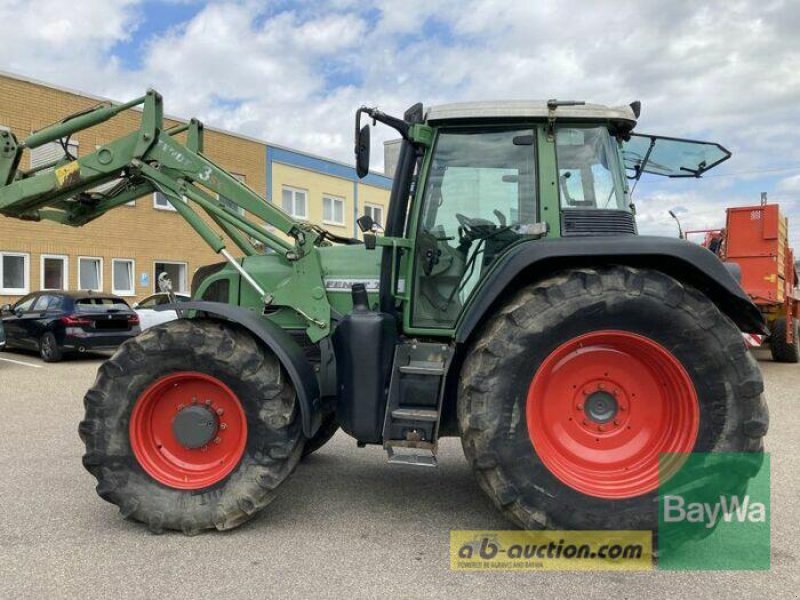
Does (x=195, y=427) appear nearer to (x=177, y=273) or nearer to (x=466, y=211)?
(x=466, y=211)

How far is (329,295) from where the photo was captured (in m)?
4.46

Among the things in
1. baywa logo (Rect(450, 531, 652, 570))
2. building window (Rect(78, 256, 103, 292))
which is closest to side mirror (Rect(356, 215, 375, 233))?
baywa logo (Rect(450, 531, 652, 570))

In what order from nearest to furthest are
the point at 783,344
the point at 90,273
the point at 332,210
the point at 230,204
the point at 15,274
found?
the point at 230,204
the point at 783,344
the point at 15,274
the point at 90,273
the point at 332,210

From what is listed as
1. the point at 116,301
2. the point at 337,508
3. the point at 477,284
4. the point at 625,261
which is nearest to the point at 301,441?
the point at 337,508

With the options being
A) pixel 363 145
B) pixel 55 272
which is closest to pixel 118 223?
pixel 55 272

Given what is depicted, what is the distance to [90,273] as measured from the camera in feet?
57.9

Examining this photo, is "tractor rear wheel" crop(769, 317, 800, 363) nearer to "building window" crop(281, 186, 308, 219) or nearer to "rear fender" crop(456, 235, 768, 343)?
"rear fender" crop(456, 235, 768, 343)

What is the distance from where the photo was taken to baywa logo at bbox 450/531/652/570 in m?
3.44

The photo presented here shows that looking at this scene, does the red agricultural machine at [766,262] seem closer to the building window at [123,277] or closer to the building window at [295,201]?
the building window at [295,201]

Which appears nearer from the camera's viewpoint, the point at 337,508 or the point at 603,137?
the point at 603,137

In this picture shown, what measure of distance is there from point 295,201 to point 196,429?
19.7m

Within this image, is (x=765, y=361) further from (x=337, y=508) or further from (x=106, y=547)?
(x=106, y=547)

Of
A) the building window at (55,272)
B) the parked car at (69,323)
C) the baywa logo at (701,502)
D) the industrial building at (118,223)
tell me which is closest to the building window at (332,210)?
the industrial building at (118,223)

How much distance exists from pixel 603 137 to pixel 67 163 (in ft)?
12.3
